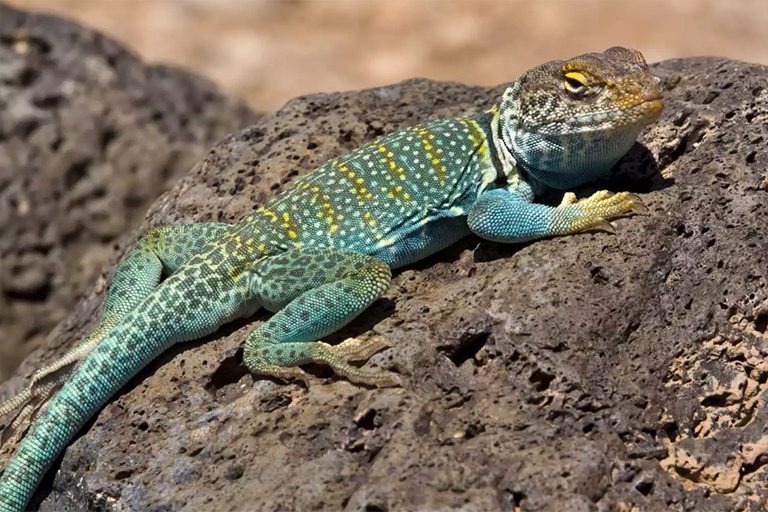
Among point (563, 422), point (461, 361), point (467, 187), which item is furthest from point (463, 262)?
point (563, 422)

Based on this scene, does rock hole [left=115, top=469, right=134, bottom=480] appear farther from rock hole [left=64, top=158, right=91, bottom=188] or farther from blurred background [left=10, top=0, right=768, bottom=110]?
blurred background [left=10, top=0, right=768, bottom=110]

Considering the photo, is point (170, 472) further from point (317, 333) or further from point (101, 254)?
point (101, 254)

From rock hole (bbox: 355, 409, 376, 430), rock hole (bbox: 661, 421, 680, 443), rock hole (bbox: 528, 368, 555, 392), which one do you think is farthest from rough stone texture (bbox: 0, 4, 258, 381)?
rock hole (bbox: 661, 421, 680, 443)

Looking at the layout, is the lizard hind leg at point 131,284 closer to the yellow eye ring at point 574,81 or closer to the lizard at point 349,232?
the lizard at point 349,232

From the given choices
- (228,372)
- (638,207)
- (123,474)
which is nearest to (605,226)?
(638,207)

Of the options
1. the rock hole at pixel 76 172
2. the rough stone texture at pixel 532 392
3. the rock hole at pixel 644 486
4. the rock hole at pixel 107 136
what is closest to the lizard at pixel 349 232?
the rough stone texture at pixel 532 392

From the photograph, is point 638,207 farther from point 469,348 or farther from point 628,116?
point 469,348

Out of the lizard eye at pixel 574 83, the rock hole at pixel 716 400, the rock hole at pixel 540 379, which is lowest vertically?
the rock hole at pixel 716 400
